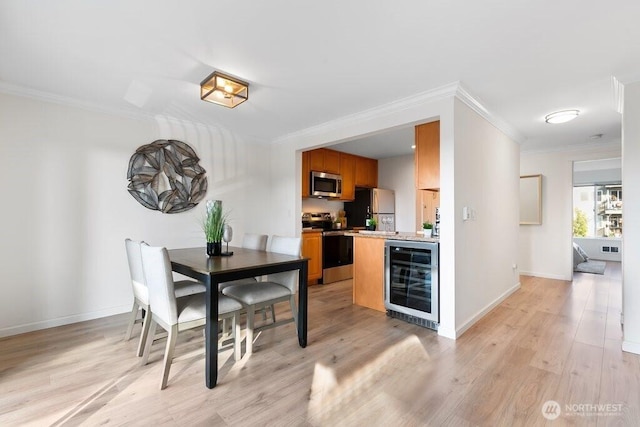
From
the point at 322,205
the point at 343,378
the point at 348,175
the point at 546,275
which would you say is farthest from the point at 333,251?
the point at 546,275

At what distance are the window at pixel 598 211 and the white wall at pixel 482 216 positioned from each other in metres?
5.72

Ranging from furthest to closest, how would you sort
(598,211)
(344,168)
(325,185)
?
(598,211), (344,168), (325,185)

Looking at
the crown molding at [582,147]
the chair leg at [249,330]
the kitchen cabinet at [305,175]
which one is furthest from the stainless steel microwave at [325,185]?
the crown molding at [582,147]

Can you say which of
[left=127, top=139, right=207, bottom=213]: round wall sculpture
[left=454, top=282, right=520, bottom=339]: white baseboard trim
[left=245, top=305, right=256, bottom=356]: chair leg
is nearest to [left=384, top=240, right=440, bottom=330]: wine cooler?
[left=454, top=282, right=520, bottom=339]: white baseboard trim

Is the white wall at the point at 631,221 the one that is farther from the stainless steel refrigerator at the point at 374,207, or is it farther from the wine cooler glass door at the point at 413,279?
the stainless steel refrigerator at the point at 374,207

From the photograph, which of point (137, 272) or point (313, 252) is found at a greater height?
point (137, 272)

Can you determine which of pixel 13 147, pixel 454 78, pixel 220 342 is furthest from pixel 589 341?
pixel 13 147

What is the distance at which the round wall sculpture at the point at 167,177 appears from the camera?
3.49m

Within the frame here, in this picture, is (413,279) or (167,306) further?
(413,279)

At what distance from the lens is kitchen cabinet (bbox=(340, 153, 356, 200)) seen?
18.1 ft

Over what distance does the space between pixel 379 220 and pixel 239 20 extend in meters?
4.36

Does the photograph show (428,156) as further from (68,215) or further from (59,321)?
(59,321)

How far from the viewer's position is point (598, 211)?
8086 millimetres

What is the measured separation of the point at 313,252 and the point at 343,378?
2698 mm
